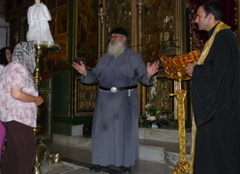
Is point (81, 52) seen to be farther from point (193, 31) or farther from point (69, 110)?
point (193, 31)

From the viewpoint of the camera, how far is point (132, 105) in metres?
3.51

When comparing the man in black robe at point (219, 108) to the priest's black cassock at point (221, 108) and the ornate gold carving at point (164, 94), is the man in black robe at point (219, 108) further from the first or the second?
the ornate gold carving at point (164, 94)

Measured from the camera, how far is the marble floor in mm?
3484

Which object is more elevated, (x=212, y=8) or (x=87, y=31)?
(x=87, y=31)

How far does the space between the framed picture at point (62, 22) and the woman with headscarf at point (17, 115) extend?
350 cm

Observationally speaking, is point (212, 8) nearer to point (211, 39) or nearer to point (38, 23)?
point (211, 39)

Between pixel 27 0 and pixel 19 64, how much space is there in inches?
216

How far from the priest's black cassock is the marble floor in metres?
1.39

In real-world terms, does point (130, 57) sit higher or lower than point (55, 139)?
higher

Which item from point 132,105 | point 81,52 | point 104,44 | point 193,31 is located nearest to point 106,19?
point 104,44

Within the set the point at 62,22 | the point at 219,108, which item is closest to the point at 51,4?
the point at 62,22

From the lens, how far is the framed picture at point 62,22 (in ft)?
19.1

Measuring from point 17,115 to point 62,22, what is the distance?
4.00 meters

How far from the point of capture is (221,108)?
214 centimetres
